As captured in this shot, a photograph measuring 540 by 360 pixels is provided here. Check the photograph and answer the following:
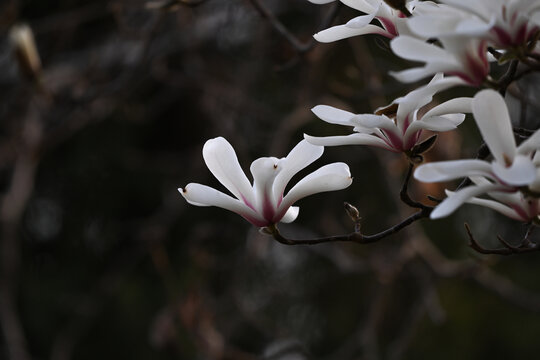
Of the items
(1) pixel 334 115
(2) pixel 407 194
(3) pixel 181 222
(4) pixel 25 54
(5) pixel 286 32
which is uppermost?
(1) pixel 334 115

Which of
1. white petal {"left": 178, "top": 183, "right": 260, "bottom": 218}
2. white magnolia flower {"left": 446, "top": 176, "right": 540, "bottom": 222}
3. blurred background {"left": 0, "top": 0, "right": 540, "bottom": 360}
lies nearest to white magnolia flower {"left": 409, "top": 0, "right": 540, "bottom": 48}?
white magnolia flower {"left": 446, "top": 176, "right": 540, "bottom": 222}

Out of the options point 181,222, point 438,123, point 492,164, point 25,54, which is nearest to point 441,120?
point 438,123

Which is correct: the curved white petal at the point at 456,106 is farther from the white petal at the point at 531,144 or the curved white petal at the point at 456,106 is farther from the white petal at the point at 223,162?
the white petal at the point at 223,162

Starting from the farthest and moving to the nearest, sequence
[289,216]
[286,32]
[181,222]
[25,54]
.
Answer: [181,222], [25,54], [286,32], [289,216]

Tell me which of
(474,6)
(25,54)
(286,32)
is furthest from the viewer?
(25,54)

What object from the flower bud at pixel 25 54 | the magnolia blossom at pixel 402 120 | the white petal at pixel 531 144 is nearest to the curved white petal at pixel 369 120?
the magnolia blossom at pixel 402 120

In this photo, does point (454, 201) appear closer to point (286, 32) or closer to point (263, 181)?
point (263, 181)

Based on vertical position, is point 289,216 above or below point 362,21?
below

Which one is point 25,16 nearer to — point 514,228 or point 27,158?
point 27,158
